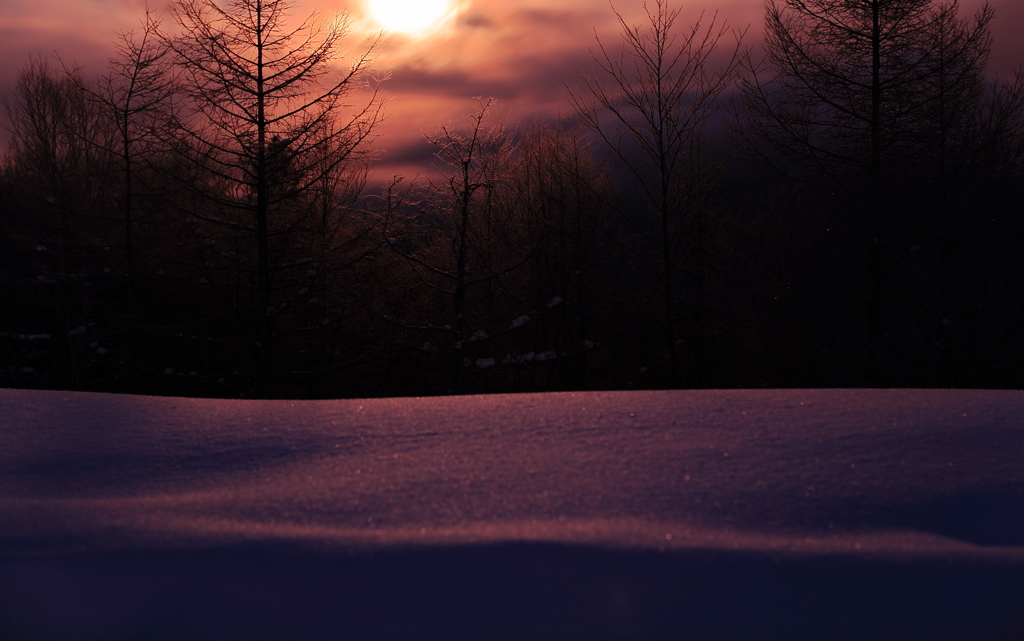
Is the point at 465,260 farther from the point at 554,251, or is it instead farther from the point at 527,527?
Result: the point at 527,527

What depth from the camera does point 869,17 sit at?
12.2 meters

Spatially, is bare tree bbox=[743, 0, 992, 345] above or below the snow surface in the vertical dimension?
above

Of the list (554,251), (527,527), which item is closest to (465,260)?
(554,251)

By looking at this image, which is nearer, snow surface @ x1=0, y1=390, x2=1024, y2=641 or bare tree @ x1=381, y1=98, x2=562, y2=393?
snow surface @ x1=0, y1=390, x2=1024, y2=641

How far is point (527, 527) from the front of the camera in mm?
1505

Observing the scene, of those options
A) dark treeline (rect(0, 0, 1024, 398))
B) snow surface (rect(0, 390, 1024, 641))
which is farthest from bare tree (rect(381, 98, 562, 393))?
snow surface (rect(0, 390, 1024, 641))

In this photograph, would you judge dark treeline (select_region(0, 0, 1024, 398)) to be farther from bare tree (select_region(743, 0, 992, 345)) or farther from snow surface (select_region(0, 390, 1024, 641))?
snow surface (select_region(0, 390, 1024, 641))

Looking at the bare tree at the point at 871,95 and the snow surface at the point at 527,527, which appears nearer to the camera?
the snow surface at the point at 527,527

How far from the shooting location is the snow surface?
128 cm

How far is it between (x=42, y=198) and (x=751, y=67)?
16.2 metres

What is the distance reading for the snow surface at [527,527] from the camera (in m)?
1.28

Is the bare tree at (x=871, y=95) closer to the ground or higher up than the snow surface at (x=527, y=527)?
higher up

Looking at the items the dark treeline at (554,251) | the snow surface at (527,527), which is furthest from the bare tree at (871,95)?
the snow surface at (527,527)

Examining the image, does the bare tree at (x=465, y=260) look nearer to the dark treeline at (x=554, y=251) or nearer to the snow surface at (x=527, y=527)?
the dark treeline at (x=554, y=251)
